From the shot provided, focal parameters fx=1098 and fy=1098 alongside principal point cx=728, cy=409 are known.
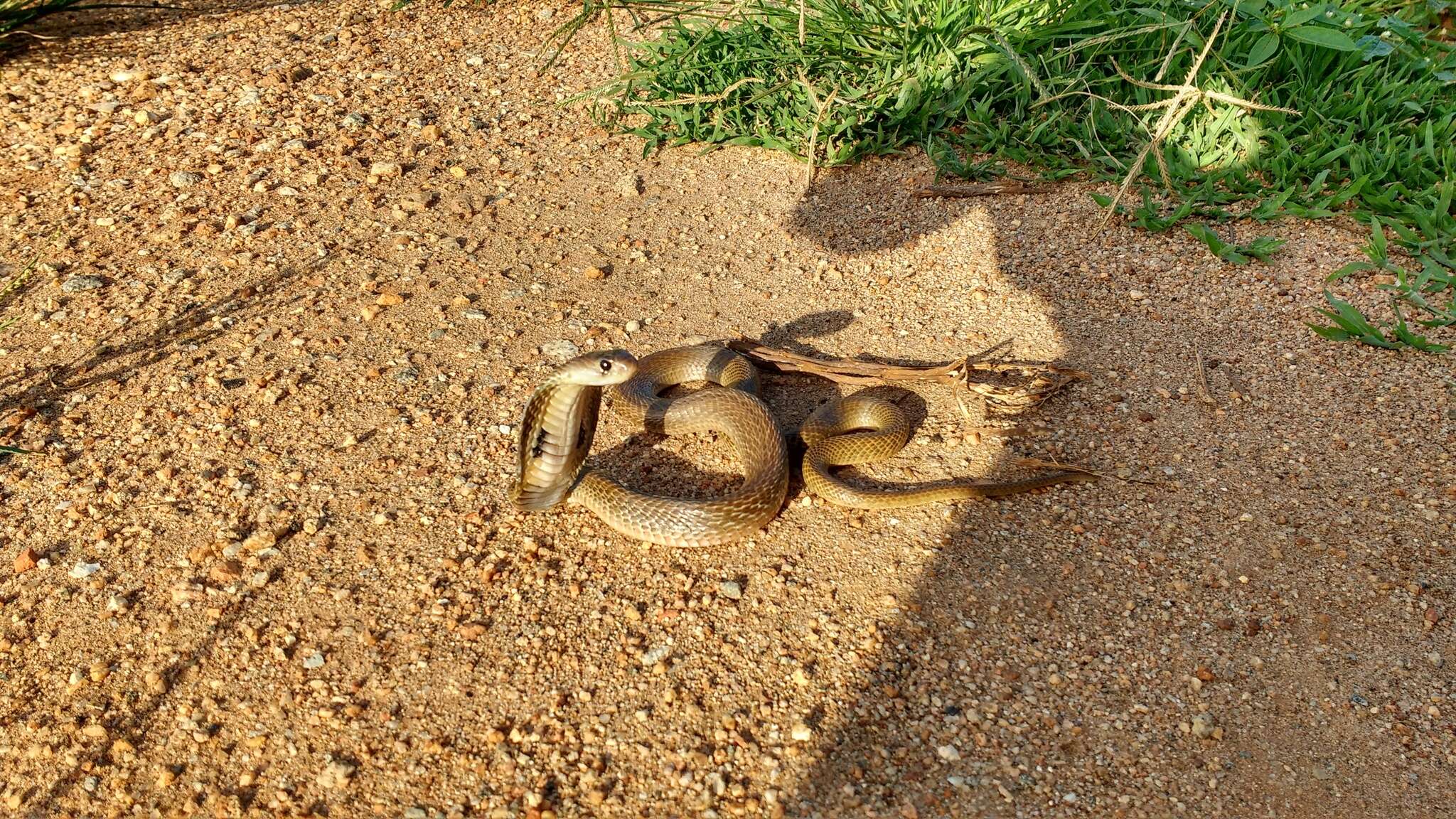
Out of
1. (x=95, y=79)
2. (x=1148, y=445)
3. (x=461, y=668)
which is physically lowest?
(x=1148, y=445)

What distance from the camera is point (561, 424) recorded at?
373 centimetres

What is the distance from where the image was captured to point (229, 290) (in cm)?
536

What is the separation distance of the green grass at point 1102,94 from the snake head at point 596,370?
304cm

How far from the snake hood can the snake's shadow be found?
552 millimetres

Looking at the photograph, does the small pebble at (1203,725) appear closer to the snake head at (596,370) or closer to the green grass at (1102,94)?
the snake head at (596,370)

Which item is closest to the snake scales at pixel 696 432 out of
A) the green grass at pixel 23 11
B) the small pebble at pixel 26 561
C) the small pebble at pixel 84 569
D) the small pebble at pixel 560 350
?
the small pebble at pixel 560 350

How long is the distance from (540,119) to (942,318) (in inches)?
119

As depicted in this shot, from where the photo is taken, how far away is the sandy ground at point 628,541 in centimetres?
333

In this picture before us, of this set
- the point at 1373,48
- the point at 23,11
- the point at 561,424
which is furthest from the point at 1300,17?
the point at 23,11

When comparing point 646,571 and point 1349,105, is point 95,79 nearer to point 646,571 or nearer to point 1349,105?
point 646,571

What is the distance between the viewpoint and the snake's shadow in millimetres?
4512

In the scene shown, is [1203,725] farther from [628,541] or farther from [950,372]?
[628,541]

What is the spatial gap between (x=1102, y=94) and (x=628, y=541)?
4.20m

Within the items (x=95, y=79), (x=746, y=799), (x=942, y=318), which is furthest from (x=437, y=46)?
(x=746, y=799)
